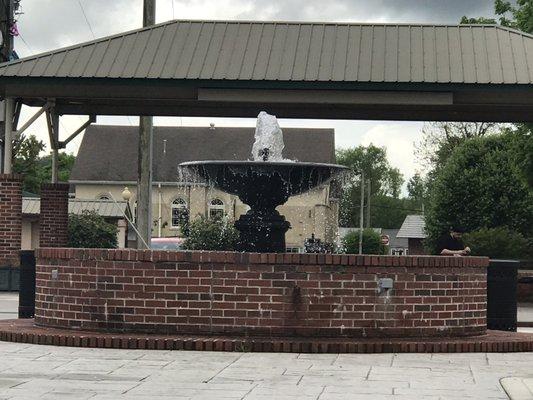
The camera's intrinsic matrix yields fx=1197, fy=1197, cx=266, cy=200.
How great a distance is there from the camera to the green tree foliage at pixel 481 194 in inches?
2136

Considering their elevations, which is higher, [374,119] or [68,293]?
[374,119]

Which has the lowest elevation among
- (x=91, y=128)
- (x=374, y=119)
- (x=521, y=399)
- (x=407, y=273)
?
(x=521, y=399)

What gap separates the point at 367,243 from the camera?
77000 millimetres

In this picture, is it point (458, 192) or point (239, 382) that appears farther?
point (458, 192)

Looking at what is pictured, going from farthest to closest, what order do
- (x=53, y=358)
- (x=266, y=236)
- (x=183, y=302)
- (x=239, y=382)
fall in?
(x=266, y=236), (x=183, y=302), (x=53, y=358), (x=239, y=382)

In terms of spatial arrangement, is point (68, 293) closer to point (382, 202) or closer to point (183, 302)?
point (183, 302)

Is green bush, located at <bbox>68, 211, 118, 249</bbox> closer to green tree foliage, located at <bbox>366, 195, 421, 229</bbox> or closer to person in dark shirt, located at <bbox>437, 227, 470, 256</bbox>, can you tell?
person in dark shirt, located at <bbox>437, 227, 470, 256</bbox>

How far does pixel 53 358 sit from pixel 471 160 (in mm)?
46983

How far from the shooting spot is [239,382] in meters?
9.60

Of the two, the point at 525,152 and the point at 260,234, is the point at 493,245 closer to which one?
the point at 525,152

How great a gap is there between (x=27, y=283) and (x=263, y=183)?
11.1ft

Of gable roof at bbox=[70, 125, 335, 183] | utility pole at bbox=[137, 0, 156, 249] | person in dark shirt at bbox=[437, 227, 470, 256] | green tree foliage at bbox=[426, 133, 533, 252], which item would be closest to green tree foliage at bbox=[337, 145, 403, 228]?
gable roof at bbox=[70, 125, 335, 183]

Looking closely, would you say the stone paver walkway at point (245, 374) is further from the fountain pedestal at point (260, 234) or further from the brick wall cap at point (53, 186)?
the brick wall cap at point (53, 186)

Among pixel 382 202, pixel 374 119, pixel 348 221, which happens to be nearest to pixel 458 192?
pixel 374 119
